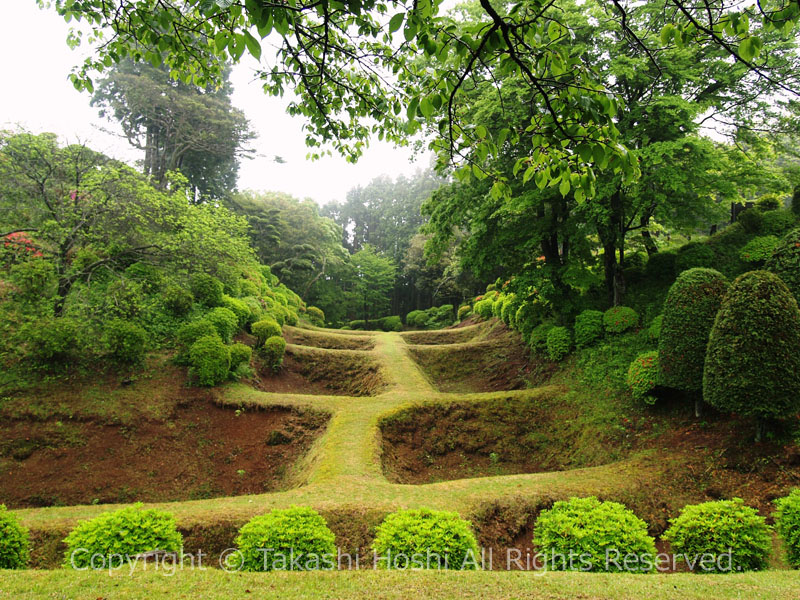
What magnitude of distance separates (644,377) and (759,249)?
4901mm

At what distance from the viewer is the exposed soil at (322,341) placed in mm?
15702

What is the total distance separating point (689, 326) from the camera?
19.7ft

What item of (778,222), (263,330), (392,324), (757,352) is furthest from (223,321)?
(392,324)

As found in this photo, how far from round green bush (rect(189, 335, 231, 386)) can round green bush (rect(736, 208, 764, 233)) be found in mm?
14170

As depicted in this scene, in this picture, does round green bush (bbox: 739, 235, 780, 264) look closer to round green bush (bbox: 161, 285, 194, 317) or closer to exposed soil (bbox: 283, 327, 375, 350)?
exposed soil (bbox: 283, 327, 375, 350)

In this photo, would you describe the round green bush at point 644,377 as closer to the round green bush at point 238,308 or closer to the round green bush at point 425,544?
the round green bush at point 425,544

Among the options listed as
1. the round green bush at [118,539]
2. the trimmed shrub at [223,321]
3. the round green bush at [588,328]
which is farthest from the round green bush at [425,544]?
the trimmed shrub at [223,321]

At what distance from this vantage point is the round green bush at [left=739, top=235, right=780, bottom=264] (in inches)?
330

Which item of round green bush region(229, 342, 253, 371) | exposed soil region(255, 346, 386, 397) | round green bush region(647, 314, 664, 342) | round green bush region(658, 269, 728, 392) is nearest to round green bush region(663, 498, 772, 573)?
round green bush region(658, 269, 728, 392)

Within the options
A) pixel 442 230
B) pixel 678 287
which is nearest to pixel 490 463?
pixel 678 287

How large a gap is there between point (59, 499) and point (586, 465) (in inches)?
326

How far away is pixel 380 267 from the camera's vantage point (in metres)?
30.5

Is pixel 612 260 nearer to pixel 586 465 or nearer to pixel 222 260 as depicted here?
pixel 586 465

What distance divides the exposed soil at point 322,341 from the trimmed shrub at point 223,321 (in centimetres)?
448
